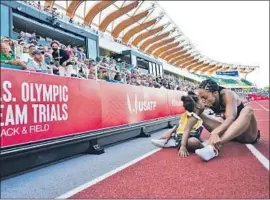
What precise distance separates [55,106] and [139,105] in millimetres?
3387

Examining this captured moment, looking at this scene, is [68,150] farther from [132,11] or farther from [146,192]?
[132,11]

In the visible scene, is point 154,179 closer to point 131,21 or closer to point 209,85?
point 209,85

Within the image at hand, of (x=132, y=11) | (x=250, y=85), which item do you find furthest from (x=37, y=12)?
(x=132, y=11)

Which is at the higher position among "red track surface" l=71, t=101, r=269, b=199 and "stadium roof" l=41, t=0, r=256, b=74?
"stadium roof" l=41, t=0, r=256, b=74

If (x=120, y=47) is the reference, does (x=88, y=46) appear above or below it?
below

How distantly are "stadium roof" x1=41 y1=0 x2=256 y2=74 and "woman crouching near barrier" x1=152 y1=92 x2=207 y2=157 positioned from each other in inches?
646

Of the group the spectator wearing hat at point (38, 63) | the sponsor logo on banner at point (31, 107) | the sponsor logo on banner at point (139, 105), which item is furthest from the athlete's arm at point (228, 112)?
the sponsor logo on banner at point (139, 105)

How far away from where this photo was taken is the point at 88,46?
13.4 metres

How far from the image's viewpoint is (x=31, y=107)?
3.73 metres

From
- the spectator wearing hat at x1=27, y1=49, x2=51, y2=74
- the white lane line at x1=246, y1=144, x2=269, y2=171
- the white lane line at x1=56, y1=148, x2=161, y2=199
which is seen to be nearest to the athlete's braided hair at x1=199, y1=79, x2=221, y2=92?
the white lane line at x1=56, y1=148, x2=161, y2=199

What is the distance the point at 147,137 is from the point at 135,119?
58 centimetres

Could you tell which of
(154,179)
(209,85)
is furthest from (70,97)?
(209,85)

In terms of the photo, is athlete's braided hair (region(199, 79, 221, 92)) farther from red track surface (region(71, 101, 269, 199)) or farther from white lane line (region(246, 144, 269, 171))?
white lane line (region(246, 144, 269, 171))

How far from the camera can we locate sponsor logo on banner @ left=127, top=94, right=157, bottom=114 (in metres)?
6.73
